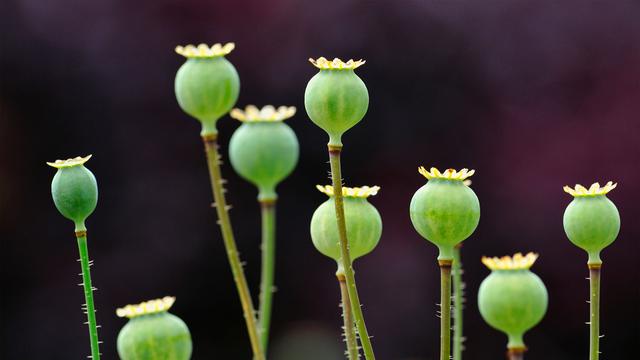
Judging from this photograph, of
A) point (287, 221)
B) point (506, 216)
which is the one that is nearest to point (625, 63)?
point (506, 216)

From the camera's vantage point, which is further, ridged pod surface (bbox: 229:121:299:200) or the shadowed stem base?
ridged pod surface (bbox: 229:121:299:200)

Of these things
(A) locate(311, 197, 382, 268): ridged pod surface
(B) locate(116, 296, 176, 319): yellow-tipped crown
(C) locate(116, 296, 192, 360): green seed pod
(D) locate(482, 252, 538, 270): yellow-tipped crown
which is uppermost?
(A) locate(311, 197, 382, 268): ridged pod surface

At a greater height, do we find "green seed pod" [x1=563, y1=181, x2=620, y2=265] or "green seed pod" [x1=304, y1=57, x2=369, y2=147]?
"green seed pod" [x1=304, y1=57, x2=369, y2=147]

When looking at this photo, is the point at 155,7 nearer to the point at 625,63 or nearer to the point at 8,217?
the point at 8,217

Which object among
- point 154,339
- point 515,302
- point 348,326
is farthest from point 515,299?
point 154,339

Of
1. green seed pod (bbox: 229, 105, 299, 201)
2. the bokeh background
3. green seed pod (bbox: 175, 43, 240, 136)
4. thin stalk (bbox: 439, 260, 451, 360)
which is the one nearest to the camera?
thin stalk (bbox: 439, 260, 451, 360)

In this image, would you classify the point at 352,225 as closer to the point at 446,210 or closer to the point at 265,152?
the point at 446,210

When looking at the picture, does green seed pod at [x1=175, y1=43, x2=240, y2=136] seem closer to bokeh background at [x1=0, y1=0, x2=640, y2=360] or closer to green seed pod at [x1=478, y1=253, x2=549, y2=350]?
green seed pod at [x1=478, y1=253, x2=549, y2=350]

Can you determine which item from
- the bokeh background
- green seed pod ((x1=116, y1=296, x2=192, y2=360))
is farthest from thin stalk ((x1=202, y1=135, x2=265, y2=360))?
the bokeh background

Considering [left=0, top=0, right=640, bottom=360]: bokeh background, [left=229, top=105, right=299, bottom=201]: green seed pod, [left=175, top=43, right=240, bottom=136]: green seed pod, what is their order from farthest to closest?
[left=0, top=0, right=640, bottom=360]: bokeh background < [left=229, top=105, right=299, bottom=201]: green seed pod < [left=175, top=43, right=240, bottom=136]: green seed pod
